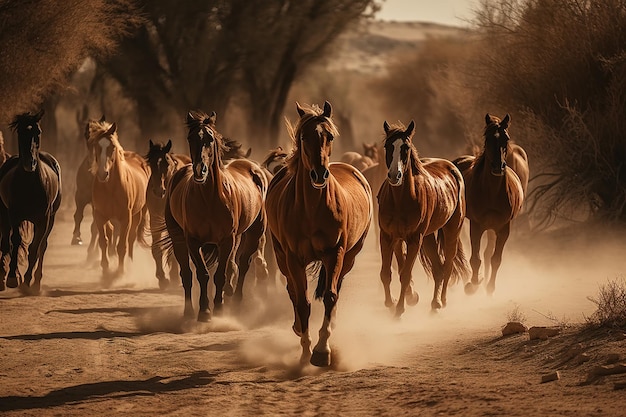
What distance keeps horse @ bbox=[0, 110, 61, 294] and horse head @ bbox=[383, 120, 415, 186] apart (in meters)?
5.14

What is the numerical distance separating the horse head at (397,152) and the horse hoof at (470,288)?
2.74m

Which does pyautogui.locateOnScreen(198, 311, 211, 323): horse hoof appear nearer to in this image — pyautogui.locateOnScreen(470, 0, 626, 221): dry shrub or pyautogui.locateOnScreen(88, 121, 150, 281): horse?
pyautogui.locateOnScreen(88, 121, 150, 281): horse

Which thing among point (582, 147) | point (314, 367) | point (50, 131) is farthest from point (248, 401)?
point (50, 131)

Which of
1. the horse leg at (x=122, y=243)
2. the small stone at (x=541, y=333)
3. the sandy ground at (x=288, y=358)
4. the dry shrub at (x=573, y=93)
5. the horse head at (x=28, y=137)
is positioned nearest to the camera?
the sandy ground at (x=288, y=358)

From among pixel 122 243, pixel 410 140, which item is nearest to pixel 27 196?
pixel 122 243

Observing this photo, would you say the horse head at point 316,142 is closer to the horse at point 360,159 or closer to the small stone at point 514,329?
the small stone at point 514,329

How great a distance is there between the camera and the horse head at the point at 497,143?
13.3 m

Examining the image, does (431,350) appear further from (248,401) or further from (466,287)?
(466,287)

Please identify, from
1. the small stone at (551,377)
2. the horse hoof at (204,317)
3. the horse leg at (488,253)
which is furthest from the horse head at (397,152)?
the horse leg at (488,253)

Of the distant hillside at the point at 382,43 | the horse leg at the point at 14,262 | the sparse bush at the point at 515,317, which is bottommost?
the sparse bush at the point at 515,317

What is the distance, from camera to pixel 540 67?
20.5 metres

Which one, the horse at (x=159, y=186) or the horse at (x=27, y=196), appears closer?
the horse at (x=27, y=196)

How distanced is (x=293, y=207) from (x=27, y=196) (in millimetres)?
6087

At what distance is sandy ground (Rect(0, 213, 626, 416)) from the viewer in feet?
24.6
